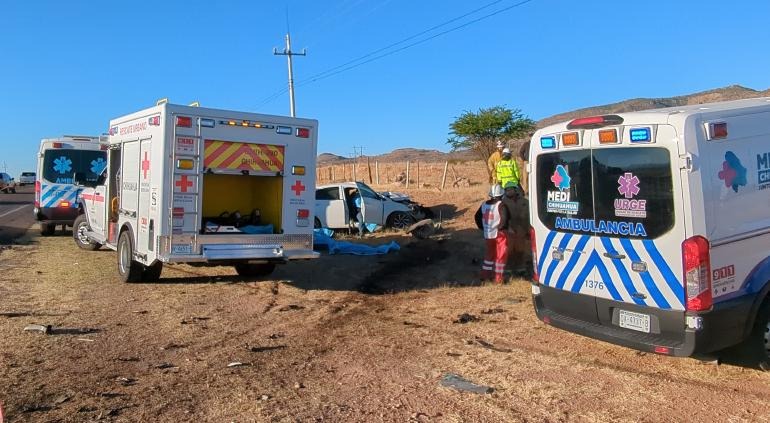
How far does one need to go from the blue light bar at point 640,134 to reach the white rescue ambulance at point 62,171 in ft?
50.3

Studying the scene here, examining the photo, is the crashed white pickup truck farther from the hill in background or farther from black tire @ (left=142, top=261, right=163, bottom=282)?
the hill in background

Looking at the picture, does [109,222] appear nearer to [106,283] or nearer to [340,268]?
[106,283]

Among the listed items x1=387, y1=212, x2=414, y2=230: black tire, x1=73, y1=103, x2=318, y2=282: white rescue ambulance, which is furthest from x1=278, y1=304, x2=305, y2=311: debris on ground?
x1=387, y1=212, x2=414, y2=230: black tire

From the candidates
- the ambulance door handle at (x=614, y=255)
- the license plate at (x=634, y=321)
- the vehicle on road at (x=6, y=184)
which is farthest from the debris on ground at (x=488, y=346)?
the vehicle on road at (x=6, y=184)

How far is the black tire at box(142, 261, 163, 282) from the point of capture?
402 inches

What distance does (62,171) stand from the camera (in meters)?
17.3

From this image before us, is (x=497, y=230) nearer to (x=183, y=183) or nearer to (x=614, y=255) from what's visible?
(x=614, y=255)

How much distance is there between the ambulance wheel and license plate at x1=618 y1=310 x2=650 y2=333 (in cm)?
742

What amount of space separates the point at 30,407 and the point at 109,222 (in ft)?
24.8

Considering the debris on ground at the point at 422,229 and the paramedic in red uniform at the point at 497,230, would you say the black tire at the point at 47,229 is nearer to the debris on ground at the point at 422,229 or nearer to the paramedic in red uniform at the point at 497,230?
Result: the debris on ground at the point at 422,229

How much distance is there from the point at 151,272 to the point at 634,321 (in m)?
7.67

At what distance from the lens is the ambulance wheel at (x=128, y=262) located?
395 inches

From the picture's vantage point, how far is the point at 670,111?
17.6 ft

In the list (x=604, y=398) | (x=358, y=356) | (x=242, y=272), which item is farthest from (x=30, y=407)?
(x=242, y=272)
